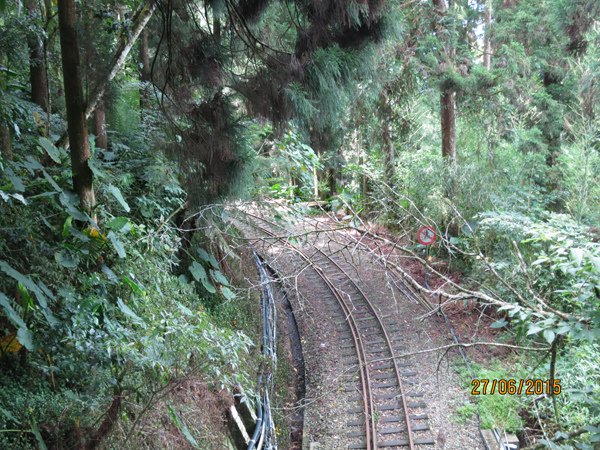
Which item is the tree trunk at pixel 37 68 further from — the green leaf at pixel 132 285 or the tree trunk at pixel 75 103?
the green leaf at pixel 132 285

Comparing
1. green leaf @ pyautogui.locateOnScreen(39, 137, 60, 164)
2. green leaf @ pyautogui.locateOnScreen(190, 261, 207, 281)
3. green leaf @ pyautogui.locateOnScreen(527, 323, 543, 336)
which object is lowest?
green leaf @ pyautogui.locateOnScreen(190, 261, 207, 281)

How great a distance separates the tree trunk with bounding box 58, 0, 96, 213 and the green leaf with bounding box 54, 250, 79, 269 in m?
0.58

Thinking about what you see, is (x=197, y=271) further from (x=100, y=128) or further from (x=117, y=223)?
(x=117, y=223)

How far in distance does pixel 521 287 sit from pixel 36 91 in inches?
399

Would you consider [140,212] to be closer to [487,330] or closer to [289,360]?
[289,360]

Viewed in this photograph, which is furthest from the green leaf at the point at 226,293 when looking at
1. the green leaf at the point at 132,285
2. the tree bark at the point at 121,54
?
the tree bark at the point at 121,54

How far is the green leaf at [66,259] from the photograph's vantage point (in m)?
4.99

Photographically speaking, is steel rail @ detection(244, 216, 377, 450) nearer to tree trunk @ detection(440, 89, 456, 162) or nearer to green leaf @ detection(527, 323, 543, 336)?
green leaf @ detection(527, 323, 543, 336)

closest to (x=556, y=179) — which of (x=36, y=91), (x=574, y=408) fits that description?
(x=574, y=408)

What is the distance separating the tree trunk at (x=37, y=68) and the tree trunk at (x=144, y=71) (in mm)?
1495

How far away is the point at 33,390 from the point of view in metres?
4.74

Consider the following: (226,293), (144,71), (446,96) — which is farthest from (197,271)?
(446,96)

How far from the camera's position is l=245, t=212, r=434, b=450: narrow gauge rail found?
25.5 ft

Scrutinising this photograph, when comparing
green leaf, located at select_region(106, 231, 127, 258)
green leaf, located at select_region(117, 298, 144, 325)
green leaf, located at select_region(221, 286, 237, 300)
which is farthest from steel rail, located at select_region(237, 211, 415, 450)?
green leaf, located at select_region(117, 298, 144, 325)
